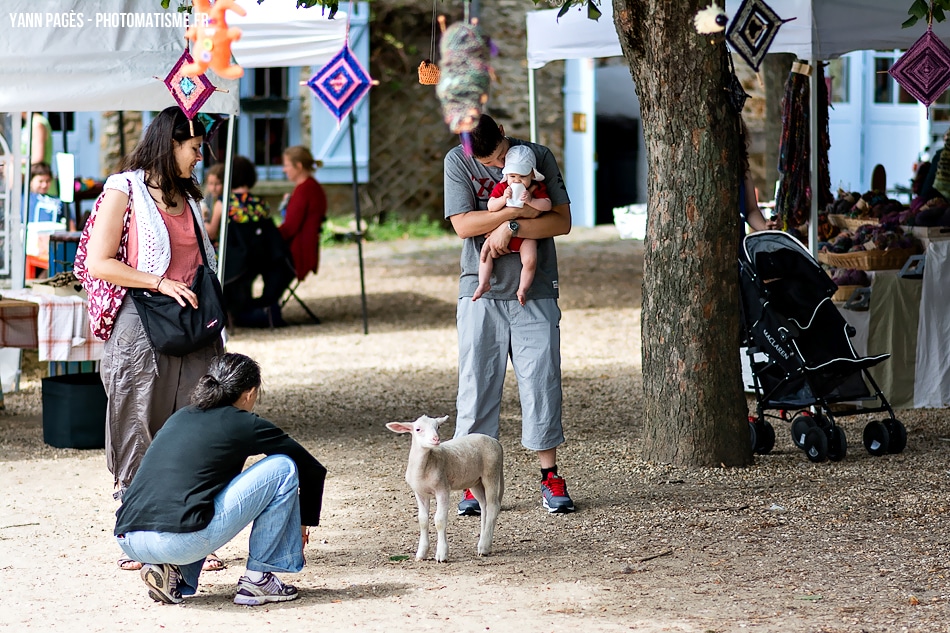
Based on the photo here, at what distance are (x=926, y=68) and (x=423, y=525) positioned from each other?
4.53 meters

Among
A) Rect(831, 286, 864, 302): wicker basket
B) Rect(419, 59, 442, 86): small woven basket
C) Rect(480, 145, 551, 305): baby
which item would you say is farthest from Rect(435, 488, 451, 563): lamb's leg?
Rect(831, 286, 864, 302): wicker basket

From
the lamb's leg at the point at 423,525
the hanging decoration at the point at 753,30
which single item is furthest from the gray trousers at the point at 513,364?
the hanging decoration at the point at 753,30

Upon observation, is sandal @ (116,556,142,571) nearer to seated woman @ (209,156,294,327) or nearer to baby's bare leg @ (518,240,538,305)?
baby's bare leg @ (518,240,538,305)

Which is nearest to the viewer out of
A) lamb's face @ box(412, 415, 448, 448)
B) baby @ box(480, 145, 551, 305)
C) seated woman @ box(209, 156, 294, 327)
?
lamb's face @ box(412, 415, 448, 448)

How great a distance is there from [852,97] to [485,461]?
15.2 meters

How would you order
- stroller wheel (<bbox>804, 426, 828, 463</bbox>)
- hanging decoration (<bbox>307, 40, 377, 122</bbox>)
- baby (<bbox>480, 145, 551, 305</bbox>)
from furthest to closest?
hanging decoration (<bbox>307, 40, 377, 122</bbox>) < stroller wheel (<bbox>804, 426, 828, 463</bbox>) < baby (<bbox>480, 145, 551, 305</bbox>)

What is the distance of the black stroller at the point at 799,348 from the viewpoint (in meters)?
6.45

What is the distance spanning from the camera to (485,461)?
4.67 m

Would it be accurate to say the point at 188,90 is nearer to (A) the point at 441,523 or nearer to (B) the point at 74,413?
(B) the point at 74,413

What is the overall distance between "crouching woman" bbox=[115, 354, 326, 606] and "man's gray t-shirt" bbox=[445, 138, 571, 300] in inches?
53.0

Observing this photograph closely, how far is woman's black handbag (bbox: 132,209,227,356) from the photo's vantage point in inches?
185

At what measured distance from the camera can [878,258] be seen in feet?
25.6

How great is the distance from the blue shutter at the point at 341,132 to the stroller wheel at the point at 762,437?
12.7 m

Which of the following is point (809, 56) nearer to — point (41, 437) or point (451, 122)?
point (451, 122)
